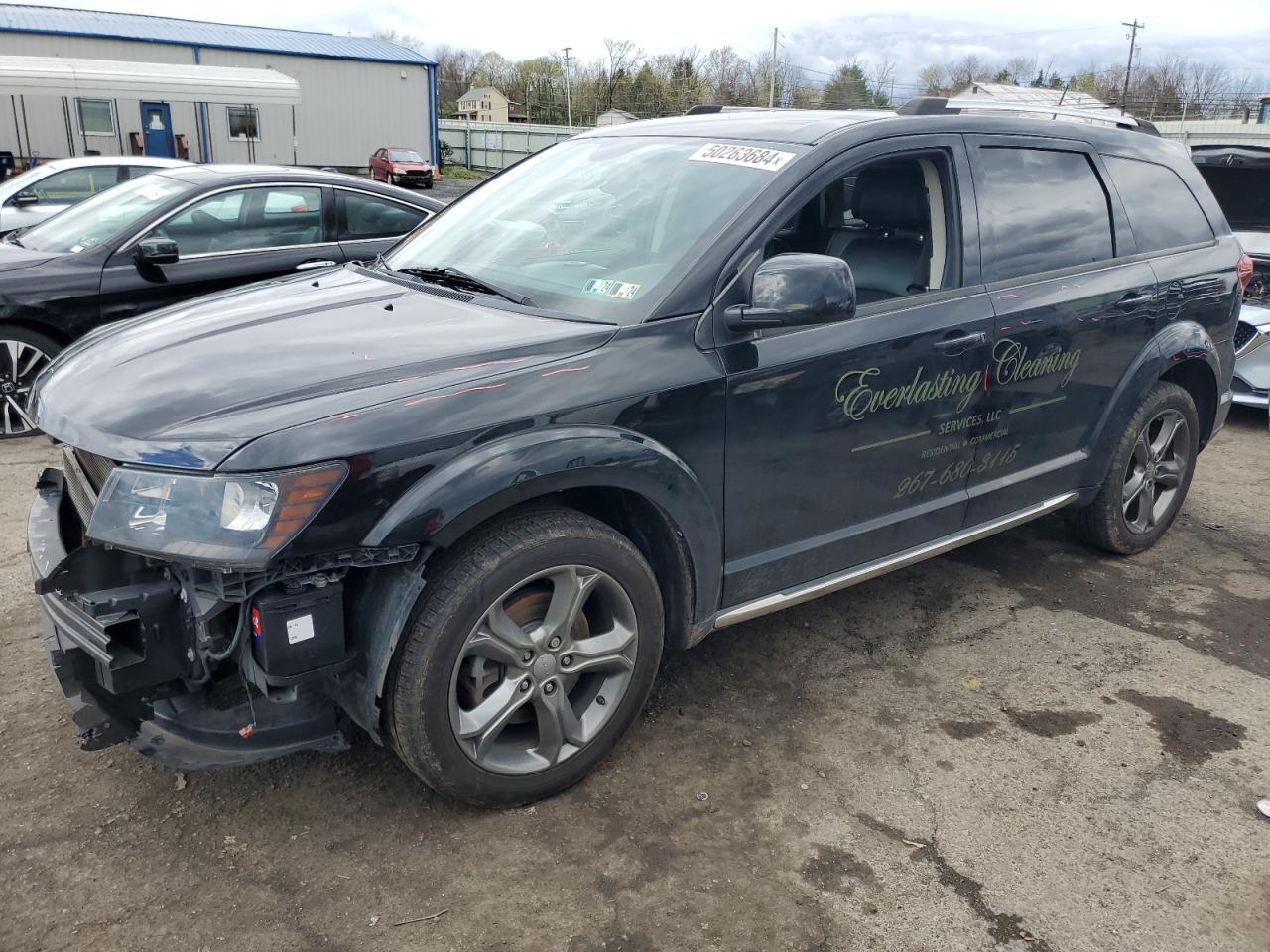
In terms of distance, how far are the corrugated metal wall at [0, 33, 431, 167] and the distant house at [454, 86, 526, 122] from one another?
41.8 meters

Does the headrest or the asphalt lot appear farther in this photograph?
the headrest

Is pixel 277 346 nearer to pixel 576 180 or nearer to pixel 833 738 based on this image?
pixel 576 180

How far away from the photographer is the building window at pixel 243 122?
112 feet

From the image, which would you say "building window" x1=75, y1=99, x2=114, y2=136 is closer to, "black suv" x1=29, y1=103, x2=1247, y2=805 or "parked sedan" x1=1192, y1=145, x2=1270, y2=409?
"parked sedan" x1=1192, y1=145, x2=1270, y2=409

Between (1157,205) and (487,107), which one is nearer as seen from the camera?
(1157,205)

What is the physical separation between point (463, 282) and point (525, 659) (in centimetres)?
131

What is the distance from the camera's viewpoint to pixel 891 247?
365 cm

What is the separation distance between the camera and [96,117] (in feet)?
100

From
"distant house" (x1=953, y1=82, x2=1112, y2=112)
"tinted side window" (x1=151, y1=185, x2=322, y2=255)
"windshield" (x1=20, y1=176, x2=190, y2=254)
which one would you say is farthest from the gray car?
"windshield" (x1=20, y1=176, x2=190, y2=254)

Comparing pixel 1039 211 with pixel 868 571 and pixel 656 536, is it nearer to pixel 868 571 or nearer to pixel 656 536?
pixel 868 571

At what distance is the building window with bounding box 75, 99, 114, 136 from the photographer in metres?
30.0

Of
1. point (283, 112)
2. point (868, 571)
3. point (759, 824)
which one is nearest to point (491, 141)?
point (283, 112)

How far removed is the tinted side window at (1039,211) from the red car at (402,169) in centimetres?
3107

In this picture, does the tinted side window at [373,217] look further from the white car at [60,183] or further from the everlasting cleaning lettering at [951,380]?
the everlasting cleaning lettering at [951,380]
